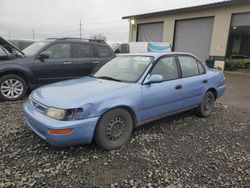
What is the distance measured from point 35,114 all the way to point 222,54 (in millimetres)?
16073

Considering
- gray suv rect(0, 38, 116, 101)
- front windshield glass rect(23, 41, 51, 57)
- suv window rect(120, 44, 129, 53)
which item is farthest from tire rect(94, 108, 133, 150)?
suv window rect(120, 44, 129, 53)

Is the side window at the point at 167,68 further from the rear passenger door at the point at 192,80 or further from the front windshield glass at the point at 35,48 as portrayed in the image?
the front windshield glass at the point at 35,48

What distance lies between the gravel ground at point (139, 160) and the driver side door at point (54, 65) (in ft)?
6.83

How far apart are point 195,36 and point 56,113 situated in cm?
1762

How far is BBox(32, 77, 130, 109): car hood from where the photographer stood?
335 cm

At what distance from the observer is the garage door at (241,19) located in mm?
15684

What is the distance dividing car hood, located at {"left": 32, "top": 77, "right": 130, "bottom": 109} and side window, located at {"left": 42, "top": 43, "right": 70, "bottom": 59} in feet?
9.46

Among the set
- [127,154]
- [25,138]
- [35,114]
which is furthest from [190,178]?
[25,138]

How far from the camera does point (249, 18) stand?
613 inches

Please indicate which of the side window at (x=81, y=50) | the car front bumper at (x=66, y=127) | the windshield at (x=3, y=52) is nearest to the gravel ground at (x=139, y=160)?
the car front bumper at (x=66, y=127)

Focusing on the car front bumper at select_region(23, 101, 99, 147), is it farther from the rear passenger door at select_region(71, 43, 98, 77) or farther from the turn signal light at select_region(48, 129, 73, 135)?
the rear passenger door at select_region(71, 43, 98, 77)

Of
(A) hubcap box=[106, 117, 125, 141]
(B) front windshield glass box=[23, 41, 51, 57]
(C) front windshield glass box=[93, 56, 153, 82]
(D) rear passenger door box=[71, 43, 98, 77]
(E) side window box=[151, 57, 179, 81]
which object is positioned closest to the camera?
(A) hubcap box=[106, 117, 125, 141]

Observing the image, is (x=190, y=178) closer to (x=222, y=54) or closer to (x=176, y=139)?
(x=176, y=139)

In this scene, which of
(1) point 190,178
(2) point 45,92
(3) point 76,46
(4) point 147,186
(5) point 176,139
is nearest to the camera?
(4) point 147,186
